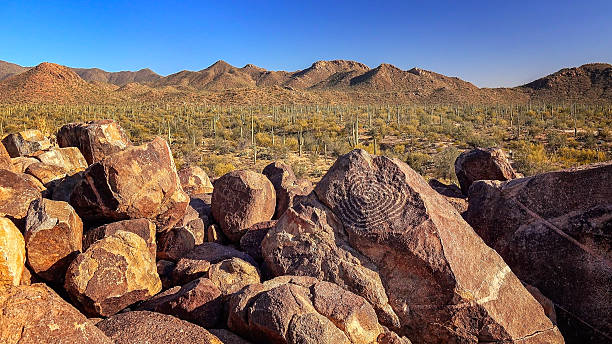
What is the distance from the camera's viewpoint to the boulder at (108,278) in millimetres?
3637

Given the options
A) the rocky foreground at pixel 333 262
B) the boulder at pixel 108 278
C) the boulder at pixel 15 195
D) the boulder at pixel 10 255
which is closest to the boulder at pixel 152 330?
the rocky foreground at pixel 333 262

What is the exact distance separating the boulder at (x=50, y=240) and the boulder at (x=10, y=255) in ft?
0.67

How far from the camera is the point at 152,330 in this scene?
115 inches

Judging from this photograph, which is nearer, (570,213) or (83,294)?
(83,294)

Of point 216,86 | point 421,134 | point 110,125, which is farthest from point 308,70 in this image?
point 110,125

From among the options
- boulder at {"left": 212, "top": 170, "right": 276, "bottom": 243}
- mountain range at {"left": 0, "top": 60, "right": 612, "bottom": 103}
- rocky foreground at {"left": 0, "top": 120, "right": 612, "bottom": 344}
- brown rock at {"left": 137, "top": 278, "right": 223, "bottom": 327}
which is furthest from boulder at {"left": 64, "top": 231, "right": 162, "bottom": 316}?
mountain range at {"left": 0, "top": 60, "right": 612, "bottom": 103}

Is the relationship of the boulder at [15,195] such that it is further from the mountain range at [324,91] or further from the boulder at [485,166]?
the mountain range at [324,91]

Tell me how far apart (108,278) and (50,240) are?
80 centimetres

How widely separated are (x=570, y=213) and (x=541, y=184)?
52 cm

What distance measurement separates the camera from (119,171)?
186 inches

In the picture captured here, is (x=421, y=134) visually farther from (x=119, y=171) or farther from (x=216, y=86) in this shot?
(x=216, y=86)

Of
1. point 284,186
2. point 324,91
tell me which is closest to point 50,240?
point 284,186

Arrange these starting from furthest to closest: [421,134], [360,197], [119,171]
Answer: [421,134]
[119,171]
[360,197]

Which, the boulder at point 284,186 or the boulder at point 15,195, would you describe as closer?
the boulder at point 15,195
